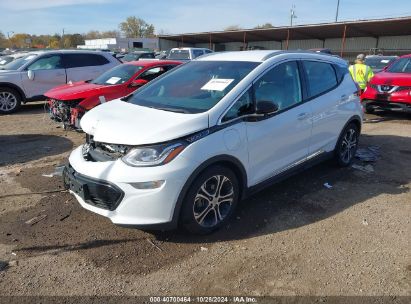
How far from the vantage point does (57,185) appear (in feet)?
16.5

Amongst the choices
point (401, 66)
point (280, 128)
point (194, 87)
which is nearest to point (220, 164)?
point (280, 128)

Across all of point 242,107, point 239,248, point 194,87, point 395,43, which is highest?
point 395,43

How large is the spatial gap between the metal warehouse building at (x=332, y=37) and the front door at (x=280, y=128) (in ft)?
85.4

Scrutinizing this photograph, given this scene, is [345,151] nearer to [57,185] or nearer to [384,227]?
[384,227]

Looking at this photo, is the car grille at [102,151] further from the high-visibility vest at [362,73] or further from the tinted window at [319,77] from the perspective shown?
the high-visibility vest at [362,73]

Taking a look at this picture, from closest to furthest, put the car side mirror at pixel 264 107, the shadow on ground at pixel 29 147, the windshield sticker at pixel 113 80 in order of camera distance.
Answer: the car side mirror at pixel 264 107, the shadow on ground at pixel 29 147, the windshield sticker at pixel 113 80

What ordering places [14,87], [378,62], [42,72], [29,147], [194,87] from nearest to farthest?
[194,87] < [29,147] < [14,87] < [42,72] < [378,62]

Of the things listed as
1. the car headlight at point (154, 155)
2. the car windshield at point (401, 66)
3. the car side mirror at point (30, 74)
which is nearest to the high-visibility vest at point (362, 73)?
the car windshield at point (401, 66)

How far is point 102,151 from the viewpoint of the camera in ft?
12.0

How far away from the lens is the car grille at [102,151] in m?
3.44

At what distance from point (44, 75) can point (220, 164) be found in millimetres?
9212

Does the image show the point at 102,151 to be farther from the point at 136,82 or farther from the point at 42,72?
the point at 42,72

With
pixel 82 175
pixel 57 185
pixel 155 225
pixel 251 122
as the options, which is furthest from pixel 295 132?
pixel 57 185

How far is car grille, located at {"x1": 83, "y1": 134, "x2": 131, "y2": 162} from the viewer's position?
11.3 ft
